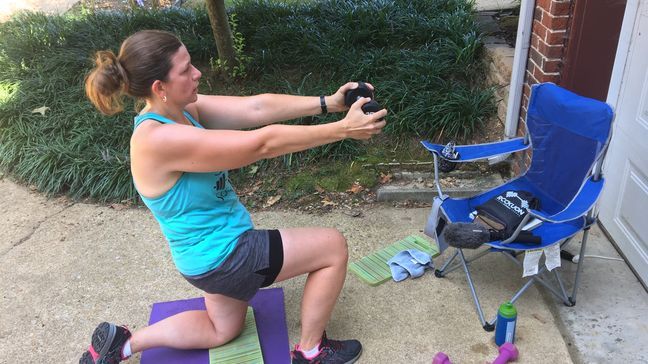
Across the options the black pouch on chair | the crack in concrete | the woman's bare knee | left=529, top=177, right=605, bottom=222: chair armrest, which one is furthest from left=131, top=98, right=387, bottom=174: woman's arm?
the crack in concrete

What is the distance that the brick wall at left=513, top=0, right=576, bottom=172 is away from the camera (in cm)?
322

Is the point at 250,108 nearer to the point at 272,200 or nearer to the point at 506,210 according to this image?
the point at 506,210

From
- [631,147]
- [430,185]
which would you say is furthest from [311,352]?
[631,147]

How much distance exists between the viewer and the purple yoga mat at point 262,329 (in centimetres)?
264

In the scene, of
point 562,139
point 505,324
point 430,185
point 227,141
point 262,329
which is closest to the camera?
point 227,141

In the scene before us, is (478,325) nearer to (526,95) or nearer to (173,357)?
(173,357)

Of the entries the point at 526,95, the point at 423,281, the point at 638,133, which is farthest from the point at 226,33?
the point at 638,133

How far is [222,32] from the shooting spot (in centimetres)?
494

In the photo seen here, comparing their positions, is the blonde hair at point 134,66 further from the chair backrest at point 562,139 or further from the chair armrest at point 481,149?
the chair backrest at point 562,139

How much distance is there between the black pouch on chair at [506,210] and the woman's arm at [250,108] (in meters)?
1.00

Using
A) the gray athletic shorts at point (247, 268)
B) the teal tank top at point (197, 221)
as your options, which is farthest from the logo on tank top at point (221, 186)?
the gray athletic shorts at point (247, 268)

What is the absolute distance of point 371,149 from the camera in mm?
4422

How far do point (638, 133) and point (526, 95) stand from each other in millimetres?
927

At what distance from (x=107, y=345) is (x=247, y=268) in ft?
2.48
